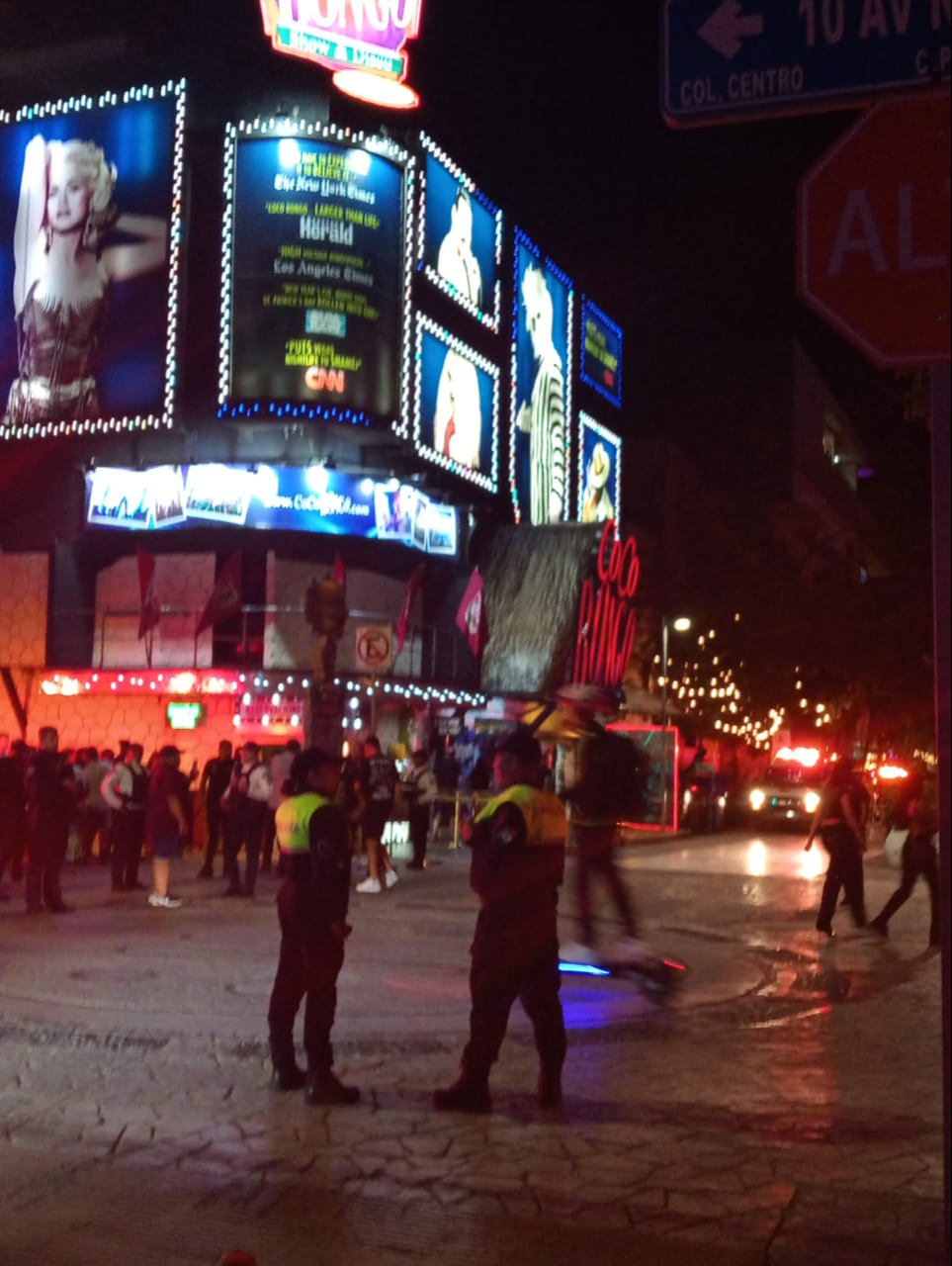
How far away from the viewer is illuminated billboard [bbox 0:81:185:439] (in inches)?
1037

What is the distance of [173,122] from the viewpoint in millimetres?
26484

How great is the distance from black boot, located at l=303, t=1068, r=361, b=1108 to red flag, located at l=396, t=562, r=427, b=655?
20.2 m

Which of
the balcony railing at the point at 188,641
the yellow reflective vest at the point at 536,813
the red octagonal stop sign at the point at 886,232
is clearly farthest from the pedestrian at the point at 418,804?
the red octagonal stop sign at the point at 886,232

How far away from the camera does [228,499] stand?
85.4ft

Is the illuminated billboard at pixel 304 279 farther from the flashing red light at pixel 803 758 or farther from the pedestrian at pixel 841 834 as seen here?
the flashing red light at pixel 803 758

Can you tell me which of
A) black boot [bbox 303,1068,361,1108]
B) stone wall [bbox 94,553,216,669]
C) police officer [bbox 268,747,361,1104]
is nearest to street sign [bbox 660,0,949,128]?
police officer [bbox 268,747,361,1104]

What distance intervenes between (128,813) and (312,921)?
32.4 feet

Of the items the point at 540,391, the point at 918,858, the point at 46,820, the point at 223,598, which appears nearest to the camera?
the point at 918,858

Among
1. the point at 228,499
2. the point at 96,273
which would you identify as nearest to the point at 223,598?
the point at 228,499

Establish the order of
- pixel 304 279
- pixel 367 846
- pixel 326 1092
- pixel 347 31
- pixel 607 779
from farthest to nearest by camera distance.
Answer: pixel 347 31, pixel 304 279, pixel 367 846, pixel 607 779, pixel 326 1092

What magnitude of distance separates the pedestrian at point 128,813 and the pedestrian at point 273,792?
1.46 m

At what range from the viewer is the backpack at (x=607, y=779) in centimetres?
1077

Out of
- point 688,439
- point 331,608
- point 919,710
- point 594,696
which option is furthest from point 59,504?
point 688,439

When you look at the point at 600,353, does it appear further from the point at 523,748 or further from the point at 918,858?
the point at 523,748
